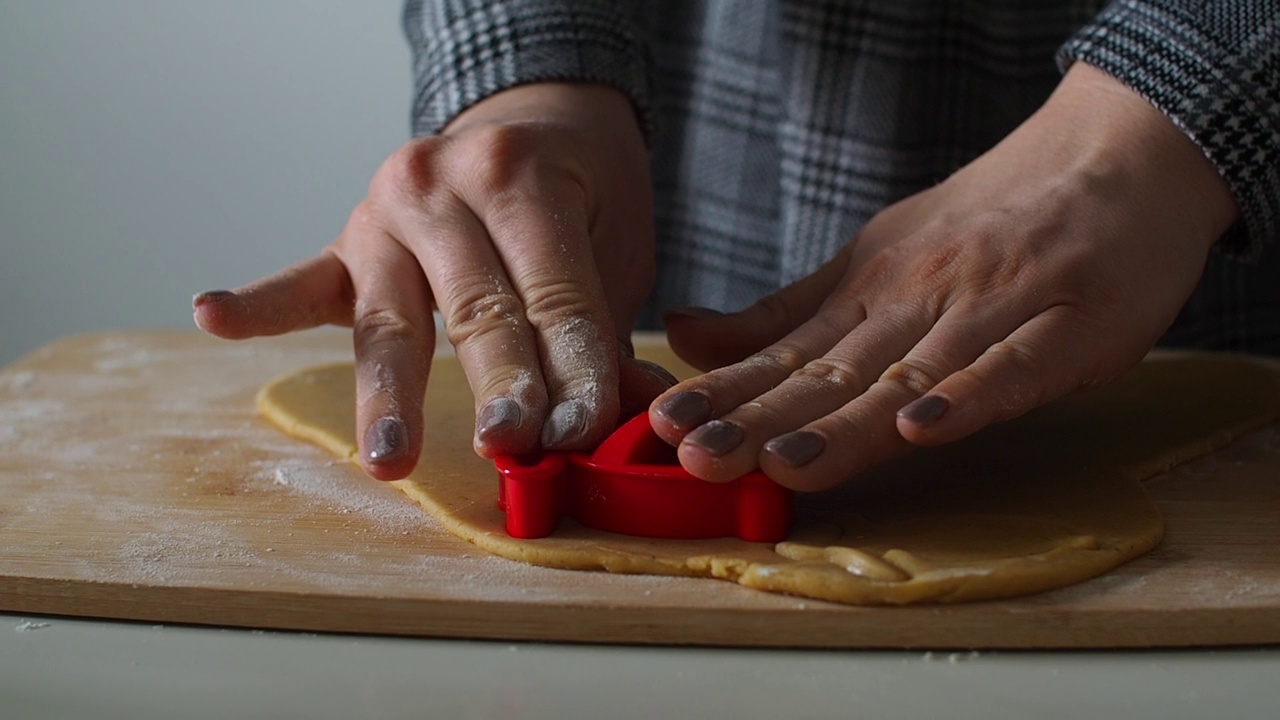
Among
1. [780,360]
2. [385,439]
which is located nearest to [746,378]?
[780,360]

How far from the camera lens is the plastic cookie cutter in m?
0.92

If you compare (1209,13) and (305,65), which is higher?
(1209,13)

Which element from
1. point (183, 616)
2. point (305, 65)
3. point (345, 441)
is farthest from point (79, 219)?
point (183, 616)

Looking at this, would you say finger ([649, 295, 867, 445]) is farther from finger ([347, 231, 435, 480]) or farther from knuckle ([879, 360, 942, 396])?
finger ([347, 231, 435, 480])

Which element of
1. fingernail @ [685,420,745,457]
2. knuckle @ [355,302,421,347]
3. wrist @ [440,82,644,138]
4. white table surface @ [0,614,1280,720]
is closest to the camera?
white table surface @ [0,614,1280,720]

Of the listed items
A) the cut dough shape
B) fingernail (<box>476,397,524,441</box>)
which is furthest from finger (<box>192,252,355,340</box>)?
fingernail (<box>476,397,524,441</box>)

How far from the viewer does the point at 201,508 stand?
1072 mm

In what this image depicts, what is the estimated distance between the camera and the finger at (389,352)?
978 millimetres

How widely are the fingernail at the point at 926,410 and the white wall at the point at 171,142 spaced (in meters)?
2.28

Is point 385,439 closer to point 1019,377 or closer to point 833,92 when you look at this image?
point 1019,377

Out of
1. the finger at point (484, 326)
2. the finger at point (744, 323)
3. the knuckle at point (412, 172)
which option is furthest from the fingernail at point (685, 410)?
the knuckle at point (412, 172)

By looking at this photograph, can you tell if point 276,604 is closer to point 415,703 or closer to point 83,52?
point 415,703

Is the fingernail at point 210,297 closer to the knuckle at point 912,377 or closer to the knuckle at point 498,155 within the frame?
the knuckle at point 498,155

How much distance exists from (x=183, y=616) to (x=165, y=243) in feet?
7.89
